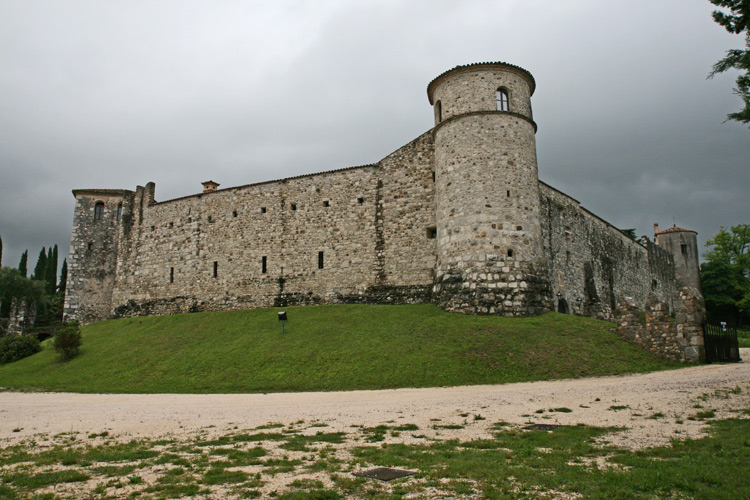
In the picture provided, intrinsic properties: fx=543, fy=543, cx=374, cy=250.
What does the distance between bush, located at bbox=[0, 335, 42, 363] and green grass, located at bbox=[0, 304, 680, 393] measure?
91.8 inches

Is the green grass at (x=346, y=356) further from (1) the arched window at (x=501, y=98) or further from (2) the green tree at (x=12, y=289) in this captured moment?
(2) the green tree at (x=12, y=289)

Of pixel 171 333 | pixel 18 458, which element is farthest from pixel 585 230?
pixel 18 458

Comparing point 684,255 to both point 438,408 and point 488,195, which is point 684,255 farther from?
point 438,408

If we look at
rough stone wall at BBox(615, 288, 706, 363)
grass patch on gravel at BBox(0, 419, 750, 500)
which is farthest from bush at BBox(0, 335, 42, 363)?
rough stone wall at BBox(615, 288, 706, 363)

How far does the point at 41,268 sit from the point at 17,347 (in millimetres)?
52251

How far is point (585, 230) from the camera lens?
37.4 m

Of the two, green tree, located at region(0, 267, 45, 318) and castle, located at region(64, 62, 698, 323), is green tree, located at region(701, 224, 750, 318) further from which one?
green tree, located at region(0, 267, 45, 318)

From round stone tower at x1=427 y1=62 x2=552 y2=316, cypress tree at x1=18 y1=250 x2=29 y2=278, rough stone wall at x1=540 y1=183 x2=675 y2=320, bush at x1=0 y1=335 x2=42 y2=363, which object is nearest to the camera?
round stone tower at x1=427 y1=62 x2=552 y2=316

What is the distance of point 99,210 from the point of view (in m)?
42.9

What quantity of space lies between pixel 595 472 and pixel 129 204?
139ft

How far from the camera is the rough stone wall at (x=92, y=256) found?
41.3 metres

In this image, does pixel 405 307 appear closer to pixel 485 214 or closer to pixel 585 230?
pixel 485 214

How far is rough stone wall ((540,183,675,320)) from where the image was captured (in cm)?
3250

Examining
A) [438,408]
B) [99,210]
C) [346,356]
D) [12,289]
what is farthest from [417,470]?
[12,289]
